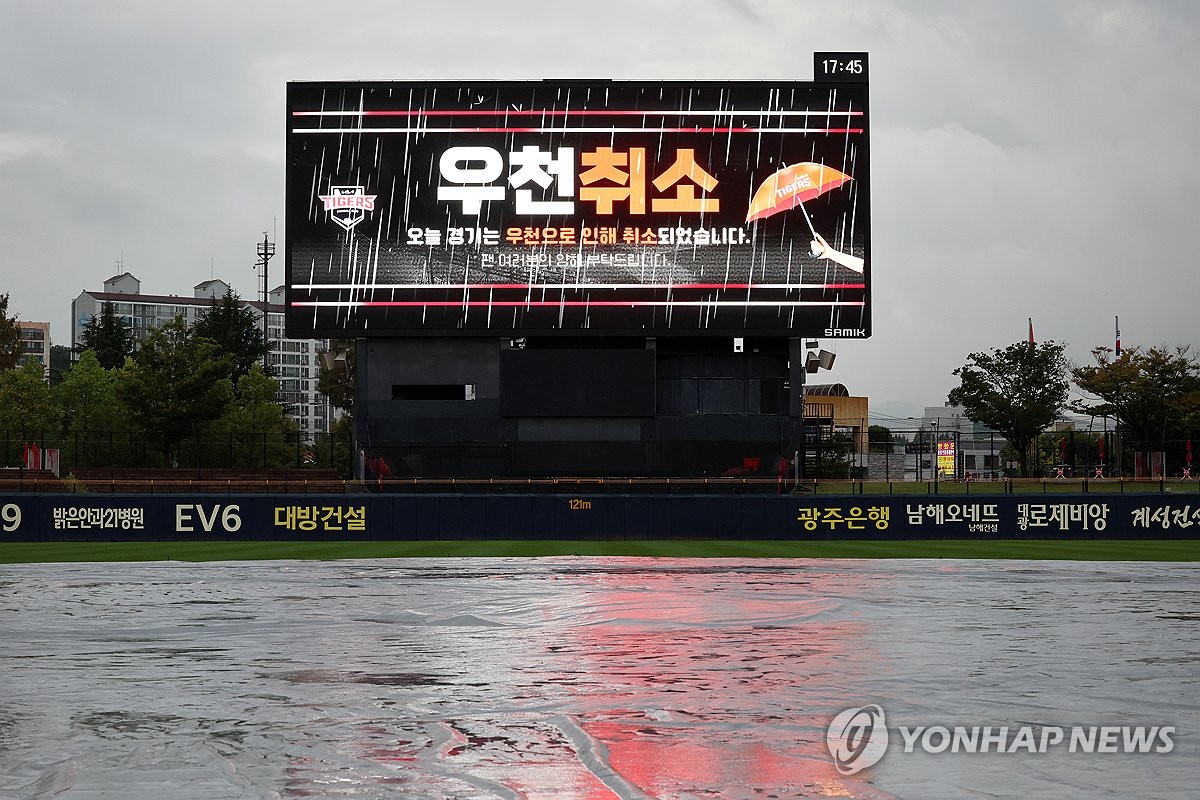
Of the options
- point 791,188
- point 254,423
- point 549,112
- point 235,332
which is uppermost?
point 549,112

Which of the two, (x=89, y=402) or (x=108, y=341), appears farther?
(x=108, y=341)

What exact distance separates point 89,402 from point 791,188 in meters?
52.9

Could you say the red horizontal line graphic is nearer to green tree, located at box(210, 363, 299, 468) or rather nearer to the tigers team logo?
the tigers team logo

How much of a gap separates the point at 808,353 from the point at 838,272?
5925mm

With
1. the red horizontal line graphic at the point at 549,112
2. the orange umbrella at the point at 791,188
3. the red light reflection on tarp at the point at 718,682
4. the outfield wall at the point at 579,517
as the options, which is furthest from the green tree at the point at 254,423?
the red light reflection on tarp at the point at 718,682

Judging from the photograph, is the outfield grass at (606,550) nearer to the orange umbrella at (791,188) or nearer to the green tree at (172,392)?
the orange umbrella at (791,188)

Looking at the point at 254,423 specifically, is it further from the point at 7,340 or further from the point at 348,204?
the point at 348,204

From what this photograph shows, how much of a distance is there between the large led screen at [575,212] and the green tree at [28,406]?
36260 mm

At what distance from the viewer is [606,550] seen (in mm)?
30219

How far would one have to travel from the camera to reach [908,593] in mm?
18625

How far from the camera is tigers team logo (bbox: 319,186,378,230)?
39.6 meters

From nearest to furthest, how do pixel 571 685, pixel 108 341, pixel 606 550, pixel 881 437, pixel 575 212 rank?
pixel 571 685, pixel 606 550, pixel 575 212, pixel 881 437, pixel 108 341

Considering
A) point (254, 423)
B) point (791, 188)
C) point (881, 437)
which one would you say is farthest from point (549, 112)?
point (254, 423)

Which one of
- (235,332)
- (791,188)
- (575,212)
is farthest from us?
(235,332)
